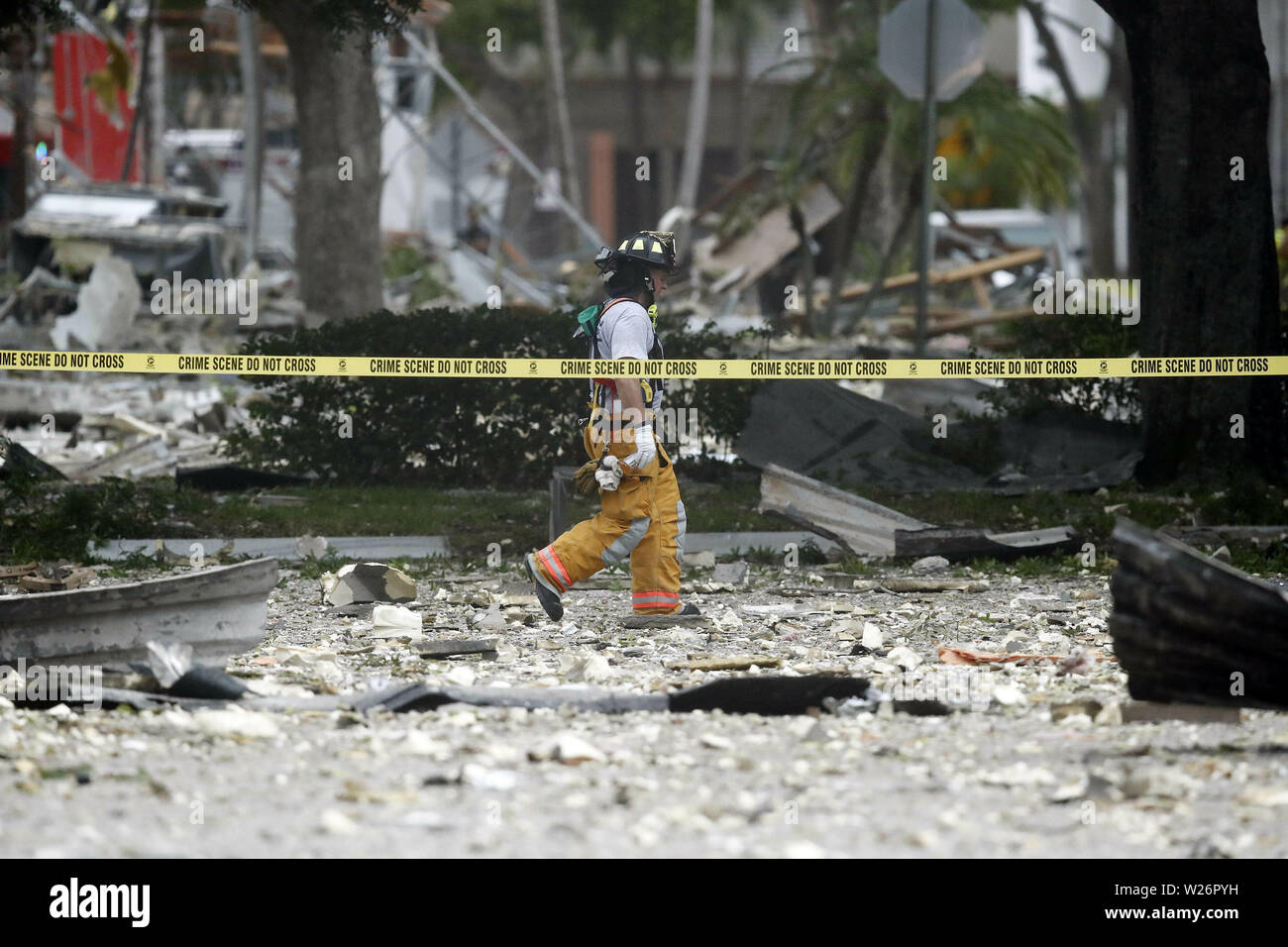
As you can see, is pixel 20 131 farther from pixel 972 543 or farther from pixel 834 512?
pixel 972 543

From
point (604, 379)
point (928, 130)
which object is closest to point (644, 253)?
point (604, 379)

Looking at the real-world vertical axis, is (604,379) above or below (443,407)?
above

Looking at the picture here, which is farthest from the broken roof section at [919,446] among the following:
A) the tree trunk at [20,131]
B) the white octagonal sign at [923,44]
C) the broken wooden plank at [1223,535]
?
the tree trunk at [20,131]

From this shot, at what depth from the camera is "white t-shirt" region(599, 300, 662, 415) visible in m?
7.32

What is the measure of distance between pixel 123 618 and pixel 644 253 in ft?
9.02

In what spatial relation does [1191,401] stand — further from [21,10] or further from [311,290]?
[311,290]

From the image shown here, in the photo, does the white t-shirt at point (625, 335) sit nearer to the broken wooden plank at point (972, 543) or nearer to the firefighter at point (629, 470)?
the firefighter at point (629, 470)

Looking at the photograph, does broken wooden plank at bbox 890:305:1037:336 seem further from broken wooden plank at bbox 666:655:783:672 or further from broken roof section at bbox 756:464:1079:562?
broken wooden plank at bbox 666:655:783:672

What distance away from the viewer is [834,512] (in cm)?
922

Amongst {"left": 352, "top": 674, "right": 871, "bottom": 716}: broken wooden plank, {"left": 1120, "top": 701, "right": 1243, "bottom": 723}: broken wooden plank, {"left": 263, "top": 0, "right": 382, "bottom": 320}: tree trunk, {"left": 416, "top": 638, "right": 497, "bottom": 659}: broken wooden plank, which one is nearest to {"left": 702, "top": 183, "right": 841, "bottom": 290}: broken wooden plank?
{"left": 263, "top": 0, "right": 382, "bottom": 320}: tree trunk

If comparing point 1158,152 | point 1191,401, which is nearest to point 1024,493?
point 1191,401
